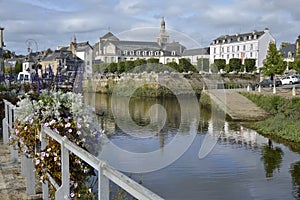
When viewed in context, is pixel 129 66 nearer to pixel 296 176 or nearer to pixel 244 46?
pixel 244 46

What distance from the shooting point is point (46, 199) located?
3551mm

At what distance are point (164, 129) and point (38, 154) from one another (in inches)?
570

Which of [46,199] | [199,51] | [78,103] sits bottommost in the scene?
[46,199]

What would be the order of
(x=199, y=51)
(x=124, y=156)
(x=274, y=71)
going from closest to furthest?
1. (x=124, y=156)
2. (x=274, y=71)
3. (x=199, y=51)

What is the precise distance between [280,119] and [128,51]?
150ft

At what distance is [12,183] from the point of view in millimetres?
4305

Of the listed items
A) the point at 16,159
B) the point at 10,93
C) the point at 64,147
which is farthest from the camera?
the point at 10,93

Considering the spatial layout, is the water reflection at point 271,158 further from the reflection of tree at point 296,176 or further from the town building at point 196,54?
the town building at point 196,54

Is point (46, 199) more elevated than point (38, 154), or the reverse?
point (38, 154)

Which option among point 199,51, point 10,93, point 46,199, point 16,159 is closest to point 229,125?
point 10,93

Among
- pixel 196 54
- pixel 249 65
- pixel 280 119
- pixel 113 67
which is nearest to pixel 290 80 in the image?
pixel 249 65

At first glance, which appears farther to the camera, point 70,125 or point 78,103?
point 78,103

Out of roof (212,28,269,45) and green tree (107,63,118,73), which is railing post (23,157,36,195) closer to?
green tree (107,63,118,73)

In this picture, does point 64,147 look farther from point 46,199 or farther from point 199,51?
point 199,51
